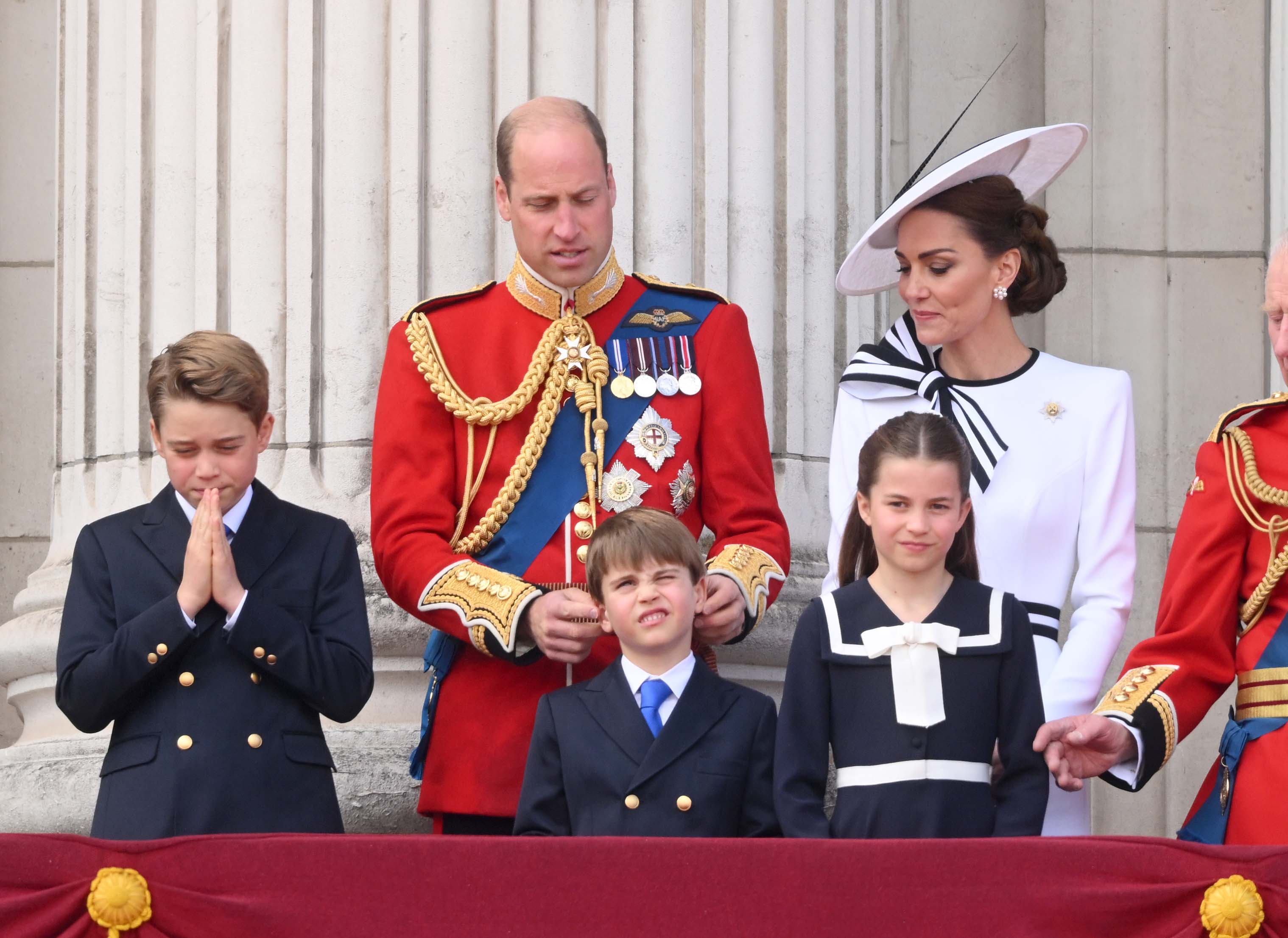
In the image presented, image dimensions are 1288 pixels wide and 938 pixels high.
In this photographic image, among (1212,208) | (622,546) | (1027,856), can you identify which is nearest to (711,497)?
(622,546)

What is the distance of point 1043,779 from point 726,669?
156 cm

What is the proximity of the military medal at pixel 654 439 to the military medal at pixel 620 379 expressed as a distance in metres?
0.06

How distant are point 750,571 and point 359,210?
1542mm

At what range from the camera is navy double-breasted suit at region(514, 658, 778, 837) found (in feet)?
10.7

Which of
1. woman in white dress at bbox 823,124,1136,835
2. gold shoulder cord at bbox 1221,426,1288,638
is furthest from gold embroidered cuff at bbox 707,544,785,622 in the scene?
gold shoulder cord at bbox 1221,426,1288,638

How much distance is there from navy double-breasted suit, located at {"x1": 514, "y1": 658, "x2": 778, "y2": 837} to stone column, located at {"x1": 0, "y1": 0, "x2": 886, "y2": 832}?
1.14 m

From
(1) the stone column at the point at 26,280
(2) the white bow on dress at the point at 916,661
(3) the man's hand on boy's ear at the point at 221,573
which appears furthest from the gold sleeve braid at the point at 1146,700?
(1) the stone column at the point at 26,280

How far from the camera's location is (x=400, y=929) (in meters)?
2.74

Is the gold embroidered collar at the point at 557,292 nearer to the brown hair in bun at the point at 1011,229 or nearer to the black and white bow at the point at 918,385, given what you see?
the black and white bow at the point at 918,385

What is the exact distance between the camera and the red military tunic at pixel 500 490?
3.63 meters

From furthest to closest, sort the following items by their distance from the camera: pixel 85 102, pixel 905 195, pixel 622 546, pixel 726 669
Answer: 1. pixel 85 102
2. pixel 726 669
3. pixel 905 195
4. pixel 622 546

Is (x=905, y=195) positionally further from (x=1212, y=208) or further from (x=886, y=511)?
(x=1212, y=208)

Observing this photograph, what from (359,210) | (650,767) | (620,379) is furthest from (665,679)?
(359,210)

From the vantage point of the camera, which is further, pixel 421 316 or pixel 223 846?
→ pixel 421 316
